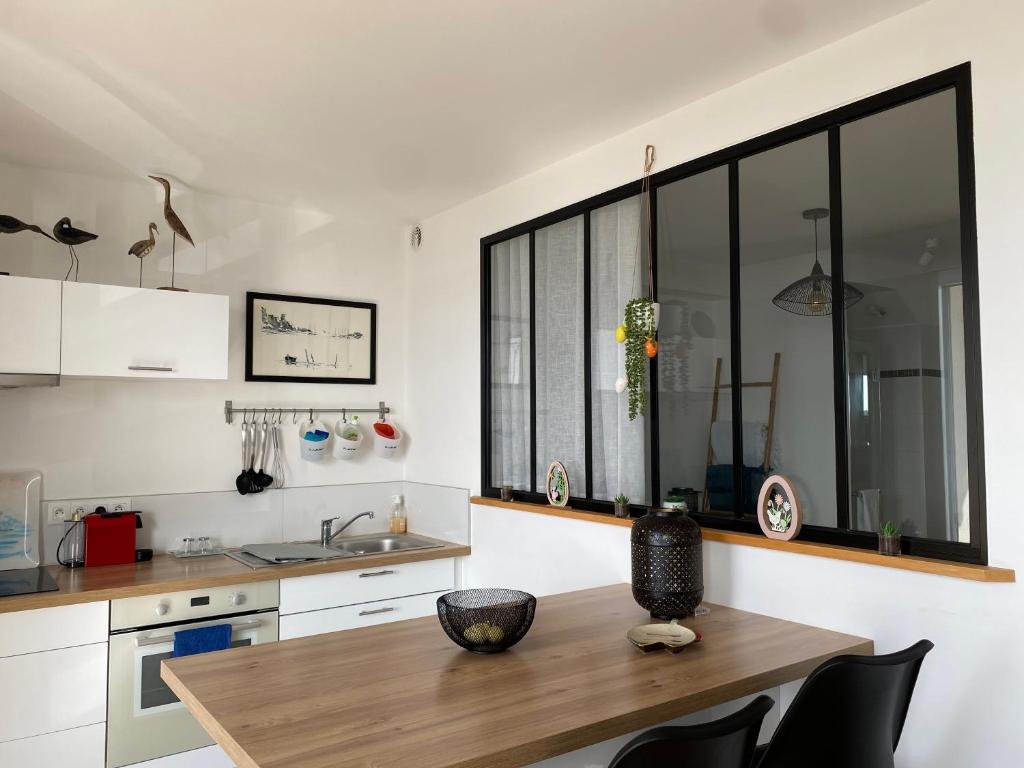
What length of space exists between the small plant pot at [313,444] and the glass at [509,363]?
35.0 inches

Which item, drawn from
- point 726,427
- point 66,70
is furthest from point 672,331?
point 66,70

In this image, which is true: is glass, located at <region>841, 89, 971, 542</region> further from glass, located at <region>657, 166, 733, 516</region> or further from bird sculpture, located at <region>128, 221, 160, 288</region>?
bird sculpture, located at <region>128, 221, 160, 288</region>

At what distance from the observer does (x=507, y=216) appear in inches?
140

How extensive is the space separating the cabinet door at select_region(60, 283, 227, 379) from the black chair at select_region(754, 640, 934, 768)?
2691 millimetres

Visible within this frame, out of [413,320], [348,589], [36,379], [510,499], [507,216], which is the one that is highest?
[507,216]

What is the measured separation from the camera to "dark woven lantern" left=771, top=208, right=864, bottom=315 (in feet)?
7.32

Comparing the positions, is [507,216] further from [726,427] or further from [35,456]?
[35,456]

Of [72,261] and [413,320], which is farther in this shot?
[413,320]

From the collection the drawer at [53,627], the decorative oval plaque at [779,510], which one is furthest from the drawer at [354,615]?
the decorative oval plaque at [779,510]

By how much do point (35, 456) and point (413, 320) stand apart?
1873 millimetres

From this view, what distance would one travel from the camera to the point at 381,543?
4.00 meters

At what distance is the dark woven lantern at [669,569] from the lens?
2.23 m

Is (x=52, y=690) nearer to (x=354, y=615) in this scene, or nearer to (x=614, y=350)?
(x=354, y=615)

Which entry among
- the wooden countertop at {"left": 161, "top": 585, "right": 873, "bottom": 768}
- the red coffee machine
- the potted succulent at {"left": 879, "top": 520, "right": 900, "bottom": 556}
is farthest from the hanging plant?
the red coffee machine
